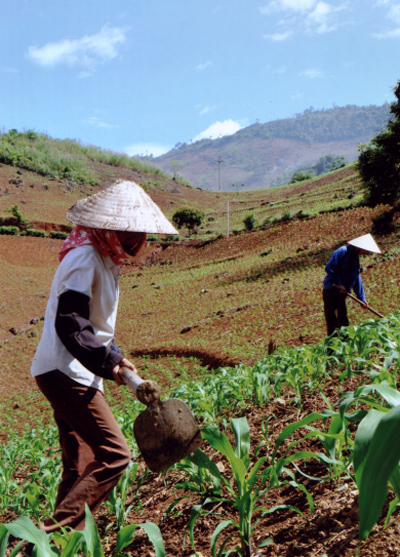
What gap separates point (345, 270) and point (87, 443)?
3988 millimetres

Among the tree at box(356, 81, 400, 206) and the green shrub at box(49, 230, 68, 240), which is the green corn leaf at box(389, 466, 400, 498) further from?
the green shrub at box(49, 230, 68, 240)

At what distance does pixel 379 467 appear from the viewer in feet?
3.45

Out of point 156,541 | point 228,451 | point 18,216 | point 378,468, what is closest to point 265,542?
point 228,451

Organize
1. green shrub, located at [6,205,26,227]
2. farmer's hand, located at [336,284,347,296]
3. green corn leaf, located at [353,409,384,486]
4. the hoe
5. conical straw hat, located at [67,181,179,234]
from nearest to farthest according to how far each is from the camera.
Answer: green corn leaf, located at [353,409,384,486]
the hoe
conical straw hat, located at [67,181,179,234]
farmer's hand, located at [336,284,347,296]
green shrub, located at [6,205,26,227]

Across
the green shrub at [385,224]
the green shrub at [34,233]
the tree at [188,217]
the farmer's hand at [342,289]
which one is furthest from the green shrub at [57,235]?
the farmer's hand at [342,289]

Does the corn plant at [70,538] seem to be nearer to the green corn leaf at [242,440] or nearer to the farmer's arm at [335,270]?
the green corn leaf at [242,440]

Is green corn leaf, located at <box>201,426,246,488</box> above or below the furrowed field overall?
above

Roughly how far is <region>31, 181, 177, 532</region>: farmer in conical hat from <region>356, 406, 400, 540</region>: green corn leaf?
1.13m

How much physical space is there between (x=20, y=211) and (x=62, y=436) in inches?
1076

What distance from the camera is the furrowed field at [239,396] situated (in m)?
1.63

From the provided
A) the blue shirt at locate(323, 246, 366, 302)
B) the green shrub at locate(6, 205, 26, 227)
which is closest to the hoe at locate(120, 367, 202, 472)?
the blue shirt at locate(323, 246, 366, 302)

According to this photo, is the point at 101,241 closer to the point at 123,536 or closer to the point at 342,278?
the point at 123,536

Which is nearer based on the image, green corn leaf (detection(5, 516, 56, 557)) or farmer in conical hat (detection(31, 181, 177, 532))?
green corn leaf (detection(5, 516, 56, 557))

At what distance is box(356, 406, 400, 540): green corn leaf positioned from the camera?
3.43ft
